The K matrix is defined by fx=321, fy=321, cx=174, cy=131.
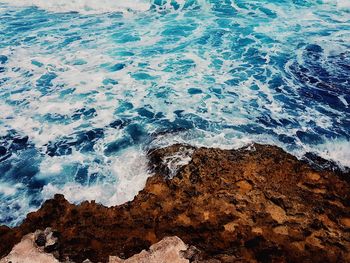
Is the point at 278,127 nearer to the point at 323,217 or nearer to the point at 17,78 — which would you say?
the point at 323,217

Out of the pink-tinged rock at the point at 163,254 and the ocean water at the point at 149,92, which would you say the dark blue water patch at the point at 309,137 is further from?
the pink-tinged rock at the point at 163,254

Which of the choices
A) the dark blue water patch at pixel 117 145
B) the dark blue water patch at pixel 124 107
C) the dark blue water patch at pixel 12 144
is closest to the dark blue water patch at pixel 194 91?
the dark blue water patch at pixel 124 107

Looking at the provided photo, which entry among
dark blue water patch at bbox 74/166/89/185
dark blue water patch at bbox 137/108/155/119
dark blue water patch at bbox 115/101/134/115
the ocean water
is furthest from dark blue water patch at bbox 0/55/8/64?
dark blue water patch at bbox 74/166/89/185

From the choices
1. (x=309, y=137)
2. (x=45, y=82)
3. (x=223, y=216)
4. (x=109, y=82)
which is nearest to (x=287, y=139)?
(x=309, y=137)

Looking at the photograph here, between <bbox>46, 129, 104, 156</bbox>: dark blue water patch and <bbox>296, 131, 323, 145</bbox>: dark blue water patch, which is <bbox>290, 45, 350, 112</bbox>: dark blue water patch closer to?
<bbox>296, 131, 323, 145</bbox>: dark blue water patch

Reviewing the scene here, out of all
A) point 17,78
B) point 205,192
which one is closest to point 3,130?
point 17,78

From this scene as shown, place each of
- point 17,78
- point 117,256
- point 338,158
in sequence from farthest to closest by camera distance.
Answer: point 17,78
point 338,158
point 117,256
